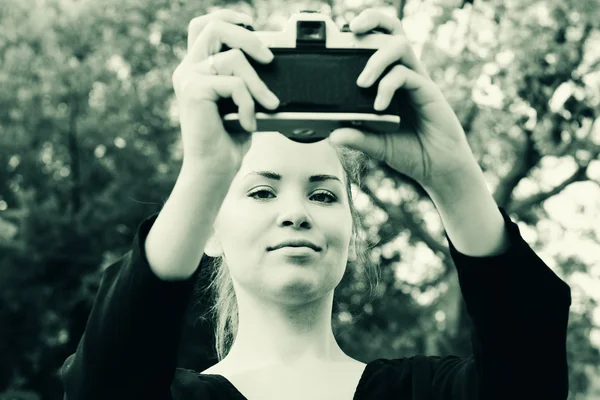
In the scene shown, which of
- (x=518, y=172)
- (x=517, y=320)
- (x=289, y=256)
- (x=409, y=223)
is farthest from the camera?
(x=409, y=223)

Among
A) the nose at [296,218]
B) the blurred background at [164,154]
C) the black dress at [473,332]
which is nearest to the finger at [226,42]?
the black dress at [473,332]

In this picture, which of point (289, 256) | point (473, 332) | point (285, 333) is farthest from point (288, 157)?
point (473, 332)

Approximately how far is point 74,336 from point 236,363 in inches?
423

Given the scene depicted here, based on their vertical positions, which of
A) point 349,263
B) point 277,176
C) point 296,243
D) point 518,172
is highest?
point 277,176

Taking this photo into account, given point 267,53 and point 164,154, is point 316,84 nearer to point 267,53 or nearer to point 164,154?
point 267,53

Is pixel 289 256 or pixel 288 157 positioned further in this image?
pixel 288 157

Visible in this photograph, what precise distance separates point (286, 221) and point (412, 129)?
0.57 metres

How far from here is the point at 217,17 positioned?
1.94m

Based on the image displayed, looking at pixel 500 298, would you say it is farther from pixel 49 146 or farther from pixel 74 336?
pixel 49 146

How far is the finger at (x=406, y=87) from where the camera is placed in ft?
5.98

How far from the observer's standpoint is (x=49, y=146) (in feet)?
47.2

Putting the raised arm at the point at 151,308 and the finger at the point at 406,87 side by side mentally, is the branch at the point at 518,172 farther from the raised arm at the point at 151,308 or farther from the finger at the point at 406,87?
the raised arm at the point at 151,308

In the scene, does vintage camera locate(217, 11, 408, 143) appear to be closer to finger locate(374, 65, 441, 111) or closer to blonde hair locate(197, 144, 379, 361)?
finger locate(374, 65, 441, 111)

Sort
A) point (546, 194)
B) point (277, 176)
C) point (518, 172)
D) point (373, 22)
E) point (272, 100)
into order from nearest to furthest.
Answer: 1. point (272, 100)
2. point (373, 22)
3. point (277, 176)
4. point (518, 172)
5. point (546, 194)
